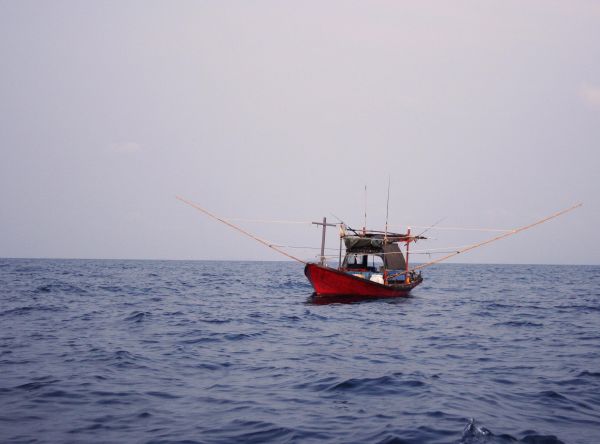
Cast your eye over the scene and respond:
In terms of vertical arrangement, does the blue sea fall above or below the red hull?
below

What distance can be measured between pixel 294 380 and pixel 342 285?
1766cm

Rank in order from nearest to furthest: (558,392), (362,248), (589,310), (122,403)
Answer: (122,403), (558,392), (589,310), (362,248)

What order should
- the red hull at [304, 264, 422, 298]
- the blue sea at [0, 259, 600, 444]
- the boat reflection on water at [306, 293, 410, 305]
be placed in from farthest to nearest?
the red hull at [304, 264, 422, 298], the boat reflection on water at [306, 293, 410, 305], the blue sea at [0, 259, 600, 444]

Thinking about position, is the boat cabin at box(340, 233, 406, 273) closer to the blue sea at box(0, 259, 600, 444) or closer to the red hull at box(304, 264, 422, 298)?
the red hull at box(304, 264, 422, 298)

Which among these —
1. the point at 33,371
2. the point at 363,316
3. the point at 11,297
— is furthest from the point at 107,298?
the point at 33,371

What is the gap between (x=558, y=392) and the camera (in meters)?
9.33

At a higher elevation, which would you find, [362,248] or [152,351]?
[362,248]

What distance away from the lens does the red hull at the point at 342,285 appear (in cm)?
2692

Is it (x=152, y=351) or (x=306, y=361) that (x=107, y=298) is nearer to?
(x=152, y=351)

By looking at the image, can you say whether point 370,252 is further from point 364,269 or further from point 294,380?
point 294,380

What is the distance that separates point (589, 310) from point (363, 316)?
1275 cm

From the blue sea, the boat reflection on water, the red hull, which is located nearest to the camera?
the blue sea

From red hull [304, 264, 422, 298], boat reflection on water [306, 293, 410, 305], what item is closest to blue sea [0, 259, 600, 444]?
boat reflection on water [306, 293, 410, 305]

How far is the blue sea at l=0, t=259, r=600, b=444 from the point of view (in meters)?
7.07
